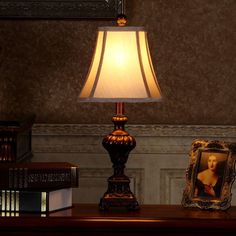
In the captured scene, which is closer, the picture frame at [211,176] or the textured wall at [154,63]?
the picture frame at [211,176]

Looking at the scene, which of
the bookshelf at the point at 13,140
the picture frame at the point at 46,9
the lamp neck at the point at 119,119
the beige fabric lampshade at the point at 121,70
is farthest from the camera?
the picture frame at the point at 46,9

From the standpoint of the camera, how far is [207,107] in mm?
2668

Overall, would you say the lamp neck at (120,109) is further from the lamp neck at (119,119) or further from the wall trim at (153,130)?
the wall trim at (153,130)

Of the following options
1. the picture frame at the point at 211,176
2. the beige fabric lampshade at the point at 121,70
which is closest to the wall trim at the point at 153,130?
the picture frame at the point at 211,176

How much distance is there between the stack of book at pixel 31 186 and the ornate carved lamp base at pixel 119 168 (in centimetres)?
12

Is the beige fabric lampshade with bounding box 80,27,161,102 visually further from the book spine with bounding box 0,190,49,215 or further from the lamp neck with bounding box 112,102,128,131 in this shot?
the book spine with bounding box 0,190,49,215

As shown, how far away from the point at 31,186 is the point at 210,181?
467mm

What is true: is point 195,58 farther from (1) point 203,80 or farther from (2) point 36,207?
(2) point 36,207

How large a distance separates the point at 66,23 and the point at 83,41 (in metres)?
0.08

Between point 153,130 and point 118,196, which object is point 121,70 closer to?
point 118,196

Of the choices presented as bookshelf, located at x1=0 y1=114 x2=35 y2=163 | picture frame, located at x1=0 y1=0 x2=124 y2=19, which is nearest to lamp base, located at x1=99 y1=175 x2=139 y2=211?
bookshelf, located at x1=0 y1=114 x2=35 y2=163

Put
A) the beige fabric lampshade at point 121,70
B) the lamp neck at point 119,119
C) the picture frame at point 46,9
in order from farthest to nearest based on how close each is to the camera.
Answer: the picture frame at point 46,9
the lamp neck at point 119,119
the beige fabric lampshade at point 121,70

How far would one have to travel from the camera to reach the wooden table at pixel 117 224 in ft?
6.32

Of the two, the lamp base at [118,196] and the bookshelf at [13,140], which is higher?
the bookshelf at [13,140]
